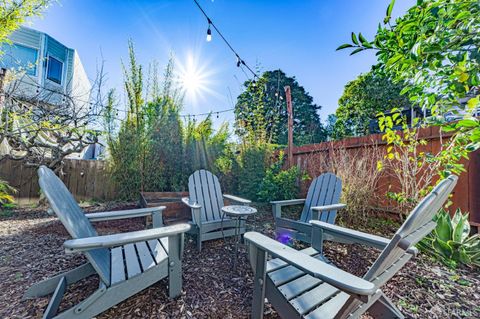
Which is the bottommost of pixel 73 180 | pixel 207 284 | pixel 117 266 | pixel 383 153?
→ pixel 207 284

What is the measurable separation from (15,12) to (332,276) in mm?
4941

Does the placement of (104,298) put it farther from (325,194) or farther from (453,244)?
(453,244)

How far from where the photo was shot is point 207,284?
1.66 metres

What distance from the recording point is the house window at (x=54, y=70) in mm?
7094

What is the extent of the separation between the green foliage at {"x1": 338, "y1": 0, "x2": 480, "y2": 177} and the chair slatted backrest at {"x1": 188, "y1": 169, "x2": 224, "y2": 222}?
211 centimetres

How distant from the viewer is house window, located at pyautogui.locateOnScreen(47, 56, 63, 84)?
7094mm

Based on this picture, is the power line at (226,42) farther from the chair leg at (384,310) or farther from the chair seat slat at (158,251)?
the chair leg at (384,310)

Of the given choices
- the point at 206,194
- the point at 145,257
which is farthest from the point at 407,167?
the point at 145,257

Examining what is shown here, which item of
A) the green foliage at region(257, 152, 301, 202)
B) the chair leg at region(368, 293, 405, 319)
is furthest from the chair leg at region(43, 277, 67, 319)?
the green foliage at region(257, 152, 301, 202)

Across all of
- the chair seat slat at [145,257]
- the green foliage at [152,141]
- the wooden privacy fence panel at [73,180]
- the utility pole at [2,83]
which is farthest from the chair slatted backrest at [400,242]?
the utility pole at [2,83]

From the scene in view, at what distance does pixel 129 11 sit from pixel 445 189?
4.81m

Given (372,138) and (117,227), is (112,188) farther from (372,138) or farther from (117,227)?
(372,138)

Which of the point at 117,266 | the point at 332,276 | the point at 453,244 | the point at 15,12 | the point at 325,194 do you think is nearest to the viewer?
the point at 332,276

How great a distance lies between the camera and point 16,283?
1.50 meters
